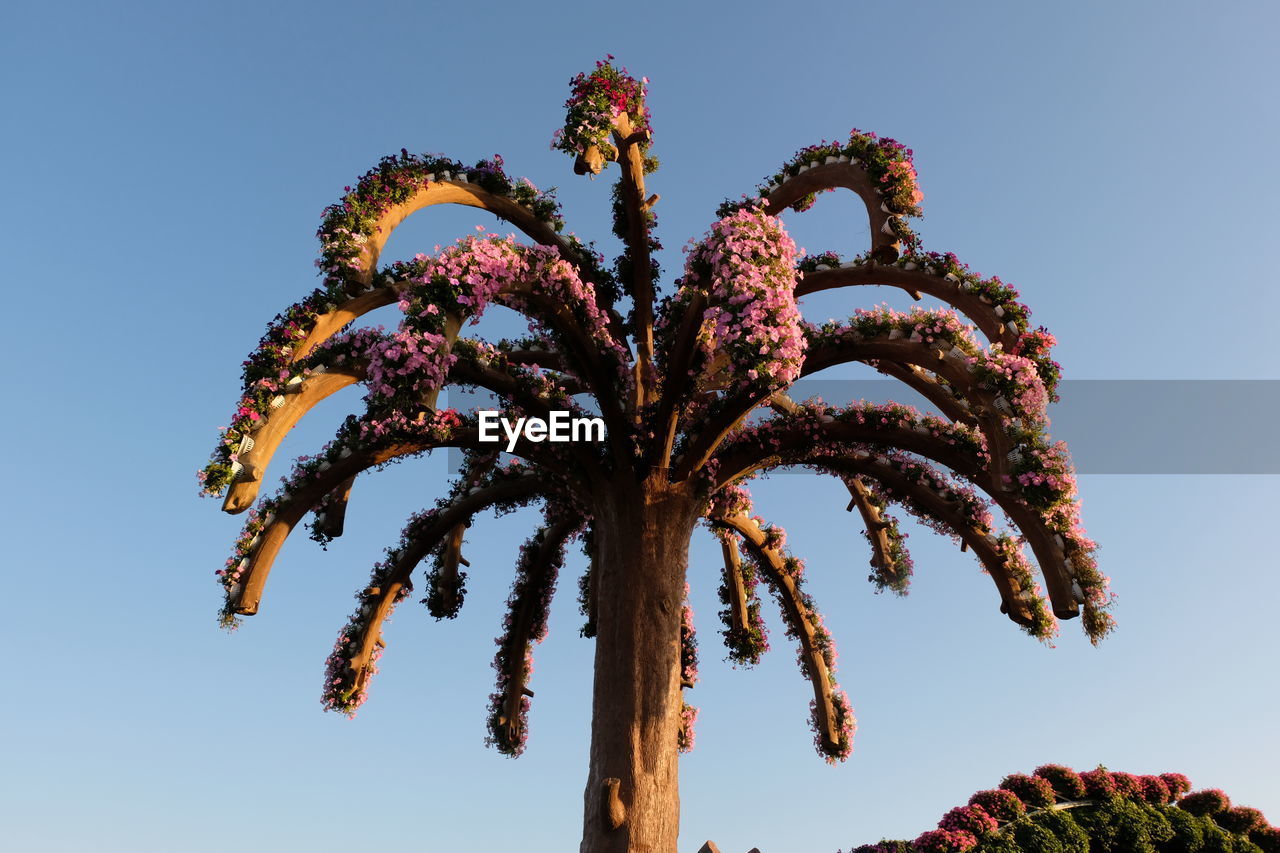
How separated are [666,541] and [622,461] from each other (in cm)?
117

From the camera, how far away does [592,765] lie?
1205 cm

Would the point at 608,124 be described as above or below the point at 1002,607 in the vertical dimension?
above

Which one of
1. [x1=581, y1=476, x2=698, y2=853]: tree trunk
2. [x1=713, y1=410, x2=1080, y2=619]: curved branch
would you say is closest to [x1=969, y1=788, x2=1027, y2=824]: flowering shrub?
[x1=713, y1=410, x2=1080, y2=619]: curved branch

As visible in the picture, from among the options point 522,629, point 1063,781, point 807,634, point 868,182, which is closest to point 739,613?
point 807,634

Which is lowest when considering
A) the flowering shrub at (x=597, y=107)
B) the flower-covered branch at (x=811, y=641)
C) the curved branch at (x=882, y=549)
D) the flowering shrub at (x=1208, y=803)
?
the flowering shrub at (x=1208, y=803)

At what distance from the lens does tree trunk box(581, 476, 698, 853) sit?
1138 centimetres

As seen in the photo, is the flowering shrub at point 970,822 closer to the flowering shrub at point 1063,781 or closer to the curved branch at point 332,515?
the flowering shrub at point 1063,781

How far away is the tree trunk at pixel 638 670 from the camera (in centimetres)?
1138

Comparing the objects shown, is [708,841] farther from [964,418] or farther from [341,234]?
[341,234]

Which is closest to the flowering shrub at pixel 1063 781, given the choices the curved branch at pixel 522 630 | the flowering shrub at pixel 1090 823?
the flowering shrub at pixel 1090 823

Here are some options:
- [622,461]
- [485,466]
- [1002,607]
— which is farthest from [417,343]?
[1002,607]

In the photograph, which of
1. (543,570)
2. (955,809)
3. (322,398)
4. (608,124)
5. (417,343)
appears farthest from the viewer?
(543,570)

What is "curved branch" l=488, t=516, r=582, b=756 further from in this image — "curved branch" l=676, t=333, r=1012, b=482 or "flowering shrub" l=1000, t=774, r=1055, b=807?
"flowering shrub" l=1000, t=774, r=1055, b=807

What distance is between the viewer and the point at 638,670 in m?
12.0
